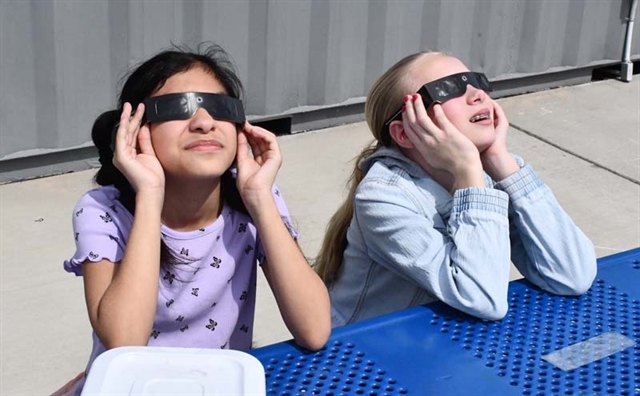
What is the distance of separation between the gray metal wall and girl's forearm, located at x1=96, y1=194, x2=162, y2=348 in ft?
8.93

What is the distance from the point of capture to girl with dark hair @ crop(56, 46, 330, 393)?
1960mm

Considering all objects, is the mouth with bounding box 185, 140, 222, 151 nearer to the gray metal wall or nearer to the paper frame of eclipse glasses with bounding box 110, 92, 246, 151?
the paper frame of eclipse glasses with bounding box 110, 92, 246, 151

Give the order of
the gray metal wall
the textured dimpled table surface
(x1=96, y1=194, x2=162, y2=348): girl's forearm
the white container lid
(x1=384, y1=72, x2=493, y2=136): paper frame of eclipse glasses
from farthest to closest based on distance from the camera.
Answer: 1. the gray metal wall
2. (x1=384, y1=72, x2=493, y2=136): paper frame of eclipse glasses
3. (x1=96, y1=194, x2=162, y2=348): girl's forearm
4. the textured dimpled table surface
5. the white container lid

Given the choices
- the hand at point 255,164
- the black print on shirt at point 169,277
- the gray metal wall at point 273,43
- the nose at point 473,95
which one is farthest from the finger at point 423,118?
the gray metal wall at point 273,43

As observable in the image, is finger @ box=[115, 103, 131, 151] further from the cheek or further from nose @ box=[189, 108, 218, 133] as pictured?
the cheek

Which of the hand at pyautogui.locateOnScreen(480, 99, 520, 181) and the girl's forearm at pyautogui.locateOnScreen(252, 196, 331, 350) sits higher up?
the hand at pyautogui.locateOnScreen(480, 99, 520, 181)

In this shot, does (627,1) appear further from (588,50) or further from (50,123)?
(50,123)

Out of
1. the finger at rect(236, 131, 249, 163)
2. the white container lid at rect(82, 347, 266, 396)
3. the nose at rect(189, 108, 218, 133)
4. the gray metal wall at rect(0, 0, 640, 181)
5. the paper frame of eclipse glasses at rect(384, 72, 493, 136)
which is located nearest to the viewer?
the white container lid at rect(82, 347, 266, 396)

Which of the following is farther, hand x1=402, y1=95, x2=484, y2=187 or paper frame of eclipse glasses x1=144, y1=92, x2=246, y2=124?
hand x1=402, y1=95, x2=484, y2=187

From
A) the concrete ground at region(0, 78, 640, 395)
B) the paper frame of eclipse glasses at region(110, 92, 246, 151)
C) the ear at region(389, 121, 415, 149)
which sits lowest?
the concrete ground at region(0, 78, 640, 395)

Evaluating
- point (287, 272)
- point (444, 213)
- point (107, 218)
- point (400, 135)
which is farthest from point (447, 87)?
point (107, 218)

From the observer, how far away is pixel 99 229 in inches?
82.2

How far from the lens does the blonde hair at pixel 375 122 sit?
2.38 metres

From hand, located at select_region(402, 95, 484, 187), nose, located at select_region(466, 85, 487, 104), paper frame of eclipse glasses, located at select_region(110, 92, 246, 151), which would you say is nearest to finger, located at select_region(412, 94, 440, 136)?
hand, located at select_region(402, 95, 484, 187)
